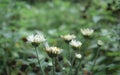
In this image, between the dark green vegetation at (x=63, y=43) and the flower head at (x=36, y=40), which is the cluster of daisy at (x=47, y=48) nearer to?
the flower head at (x=36, y=40)

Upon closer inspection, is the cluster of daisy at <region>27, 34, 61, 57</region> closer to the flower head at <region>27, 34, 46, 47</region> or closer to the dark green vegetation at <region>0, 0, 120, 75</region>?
the flower head at <region>27, 34, 46, 47</region>

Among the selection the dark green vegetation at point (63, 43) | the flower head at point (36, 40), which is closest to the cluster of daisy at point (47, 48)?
the flower head at point (36, 40)

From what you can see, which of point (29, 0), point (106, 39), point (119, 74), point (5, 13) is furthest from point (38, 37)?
point (29, 0)

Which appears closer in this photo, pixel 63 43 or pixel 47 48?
pixel 47 48

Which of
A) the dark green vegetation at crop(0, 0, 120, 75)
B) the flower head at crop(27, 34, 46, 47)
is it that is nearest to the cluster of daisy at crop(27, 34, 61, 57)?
the flower head at crop(27, 34, 46, 47)

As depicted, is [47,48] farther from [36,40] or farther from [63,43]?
[63,43]

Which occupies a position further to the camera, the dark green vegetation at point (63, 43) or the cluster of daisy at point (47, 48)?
the dark green vegetation at point (63, 43)

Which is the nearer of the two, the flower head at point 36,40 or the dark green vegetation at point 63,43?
the flower head at point 36,40

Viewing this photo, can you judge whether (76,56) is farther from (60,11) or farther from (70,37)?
(60,11)

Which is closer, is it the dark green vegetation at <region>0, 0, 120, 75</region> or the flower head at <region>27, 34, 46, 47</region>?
the flower head at <region>27, 34, 46, 47</region>

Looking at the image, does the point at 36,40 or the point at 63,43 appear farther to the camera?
the point at 63,43

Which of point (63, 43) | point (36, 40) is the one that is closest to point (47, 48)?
point (36, 40)
